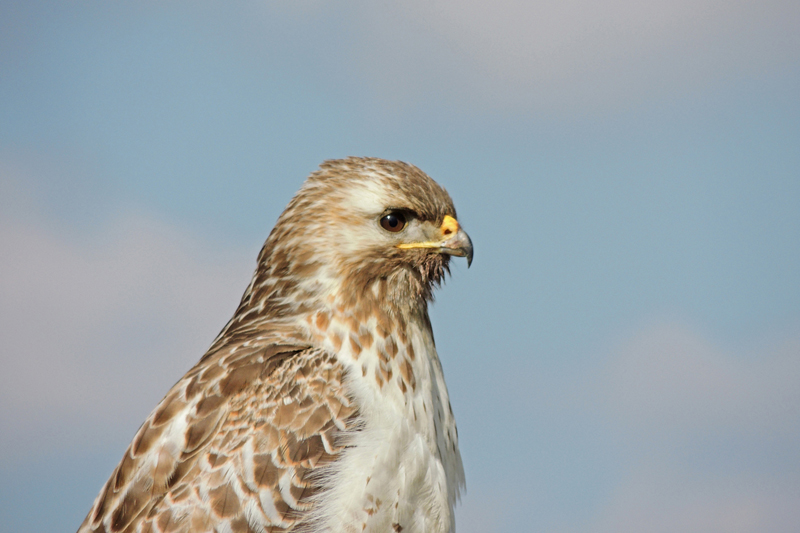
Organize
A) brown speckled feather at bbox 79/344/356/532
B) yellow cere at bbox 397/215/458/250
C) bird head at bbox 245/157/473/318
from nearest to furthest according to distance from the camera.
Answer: brown speckled feather at bbox 79/344/356/532 → bird head at bbox 245/157/473/318 → yellow cere at bbox 397/215/458/250

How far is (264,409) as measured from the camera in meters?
4.81

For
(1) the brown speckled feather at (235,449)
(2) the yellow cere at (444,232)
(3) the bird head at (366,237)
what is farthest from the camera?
(2) the yellow cere at (444,232)

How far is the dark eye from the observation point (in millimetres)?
5352

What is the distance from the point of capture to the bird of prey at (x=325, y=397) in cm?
470

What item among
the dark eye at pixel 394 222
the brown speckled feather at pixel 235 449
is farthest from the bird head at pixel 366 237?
the brown speckled feather at pixel 235 449

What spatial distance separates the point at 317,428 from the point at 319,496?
13.7 inches

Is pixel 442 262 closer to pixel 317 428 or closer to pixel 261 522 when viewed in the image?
pixel 317 428

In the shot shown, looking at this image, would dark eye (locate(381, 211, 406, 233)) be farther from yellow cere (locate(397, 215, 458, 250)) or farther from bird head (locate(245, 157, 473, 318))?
yellow cere (locate(397, 215, 458, 250))

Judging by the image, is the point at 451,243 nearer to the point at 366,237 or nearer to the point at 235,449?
the point at 366,237

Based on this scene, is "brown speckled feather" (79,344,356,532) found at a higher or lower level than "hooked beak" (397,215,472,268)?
lower

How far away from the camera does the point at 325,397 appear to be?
16.0 feet

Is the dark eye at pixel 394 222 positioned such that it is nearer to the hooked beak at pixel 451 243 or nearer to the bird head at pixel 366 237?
the bird head at pixel 366 237

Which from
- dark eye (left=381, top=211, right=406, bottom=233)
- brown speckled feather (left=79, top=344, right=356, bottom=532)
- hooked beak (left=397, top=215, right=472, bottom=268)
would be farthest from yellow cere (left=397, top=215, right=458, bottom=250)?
brown speckled feather (left=79, top=344, right=356, bottom=532)

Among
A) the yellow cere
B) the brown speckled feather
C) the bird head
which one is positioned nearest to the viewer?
the brown speckled feather
